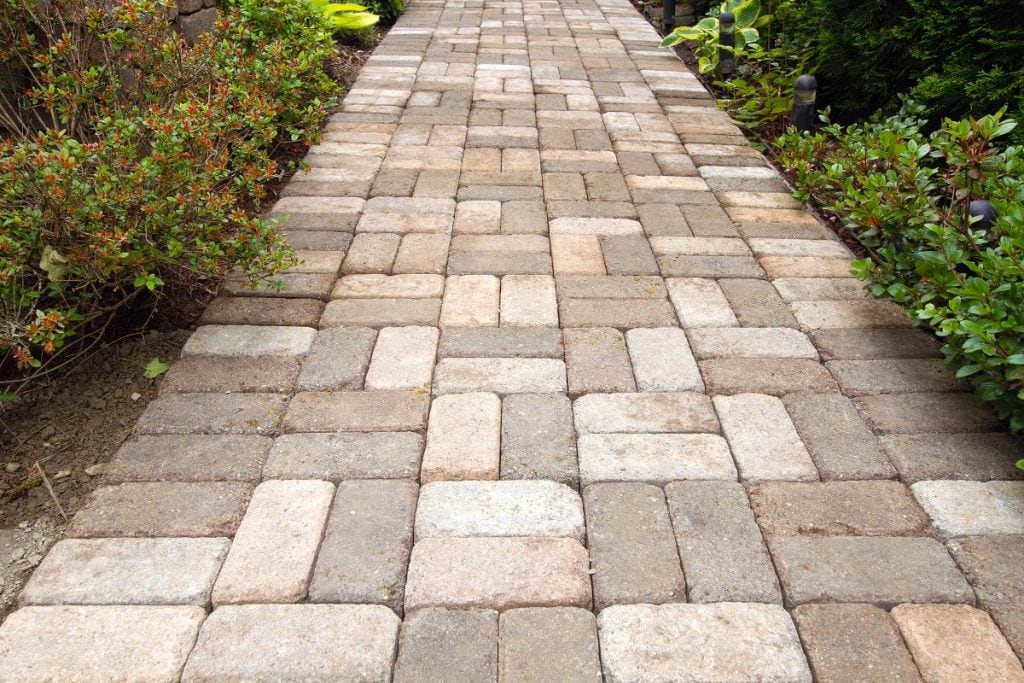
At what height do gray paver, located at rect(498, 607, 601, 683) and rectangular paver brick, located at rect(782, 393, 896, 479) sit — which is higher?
gray paver, located at rect(498, 607, 601, 683)

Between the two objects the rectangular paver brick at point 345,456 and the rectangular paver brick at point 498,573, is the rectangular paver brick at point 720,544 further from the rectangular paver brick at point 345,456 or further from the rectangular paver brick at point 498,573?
the rectangular paver brick at point 345,456

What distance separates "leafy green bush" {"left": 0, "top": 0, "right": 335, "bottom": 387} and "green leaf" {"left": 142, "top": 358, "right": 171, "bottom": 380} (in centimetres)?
18

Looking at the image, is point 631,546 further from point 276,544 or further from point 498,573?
point 276,544

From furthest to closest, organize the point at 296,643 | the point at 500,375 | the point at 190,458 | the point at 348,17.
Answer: the point at 348,17 → the point at 500,375 → the point at 190,458 → the point at 296,643

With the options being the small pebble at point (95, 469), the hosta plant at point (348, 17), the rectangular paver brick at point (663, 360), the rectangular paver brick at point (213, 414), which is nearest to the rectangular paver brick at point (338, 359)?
the rectangular paver brick at point (213, 414)

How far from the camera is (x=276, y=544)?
1588 mm

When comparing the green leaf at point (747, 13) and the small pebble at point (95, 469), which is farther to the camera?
the green leaf at point (747, 13)

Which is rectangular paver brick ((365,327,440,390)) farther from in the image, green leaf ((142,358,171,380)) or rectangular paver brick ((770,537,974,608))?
rectangular paver brick ((770,537,974,608))

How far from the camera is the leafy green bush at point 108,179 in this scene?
190cm

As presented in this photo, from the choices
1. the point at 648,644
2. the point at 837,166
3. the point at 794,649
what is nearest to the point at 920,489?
the point at 794,649

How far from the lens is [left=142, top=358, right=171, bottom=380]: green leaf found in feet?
7.05

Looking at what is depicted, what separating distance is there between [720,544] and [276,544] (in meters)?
0.87

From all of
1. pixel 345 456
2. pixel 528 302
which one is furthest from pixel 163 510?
pixel 528 302

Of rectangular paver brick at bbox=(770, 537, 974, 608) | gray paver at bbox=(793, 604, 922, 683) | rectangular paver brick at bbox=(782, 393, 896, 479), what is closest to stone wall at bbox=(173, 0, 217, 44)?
rectangular paver brick at bbox=(782, 393, 896, 479)
